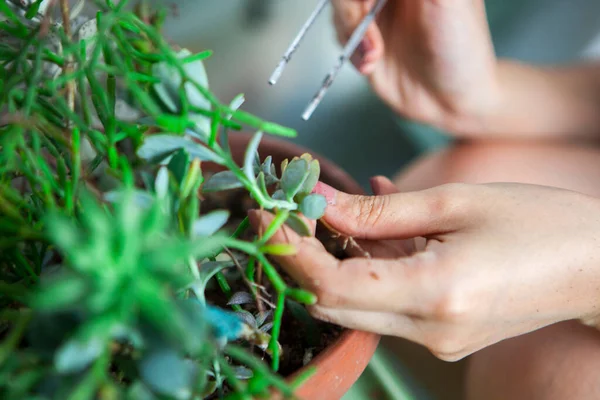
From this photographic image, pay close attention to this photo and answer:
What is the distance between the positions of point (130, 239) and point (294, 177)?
146 mm

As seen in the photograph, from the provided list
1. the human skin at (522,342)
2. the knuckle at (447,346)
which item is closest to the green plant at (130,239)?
the knuckle at (447,346)

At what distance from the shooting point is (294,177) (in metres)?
0.32

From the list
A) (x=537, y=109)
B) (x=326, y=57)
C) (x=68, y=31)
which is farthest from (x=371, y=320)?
(x=326, y=57)

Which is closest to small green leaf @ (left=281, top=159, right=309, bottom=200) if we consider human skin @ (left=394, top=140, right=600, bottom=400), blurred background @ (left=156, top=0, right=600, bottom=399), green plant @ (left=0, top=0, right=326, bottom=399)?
green plant @ (left=0, top=0, right=326, bottom=399)

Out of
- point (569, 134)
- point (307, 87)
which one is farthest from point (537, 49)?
point (307, 87)

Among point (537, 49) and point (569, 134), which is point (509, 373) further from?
point (537, 49)

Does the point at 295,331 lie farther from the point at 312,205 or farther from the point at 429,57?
the point at 429,57

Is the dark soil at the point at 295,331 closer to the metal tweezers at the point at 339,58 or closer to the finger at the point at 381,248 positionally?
the finger at the point at 381,248

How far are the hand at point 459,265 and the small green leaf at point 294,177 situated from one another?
0.02 m

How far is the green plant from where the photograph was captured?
0.20 m

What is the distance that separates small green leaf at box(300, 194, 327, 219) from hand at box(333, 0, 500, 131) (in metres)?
0.32

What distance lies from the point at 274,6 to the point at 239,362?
25.5 inches

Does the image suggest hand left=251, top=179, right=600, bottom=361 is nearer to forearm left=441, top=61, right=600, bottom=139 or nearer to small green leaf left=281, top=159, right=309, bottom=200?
small green leaf left=281, top=159, right=309, bottom=200

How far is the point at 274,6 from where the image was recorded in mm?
847
